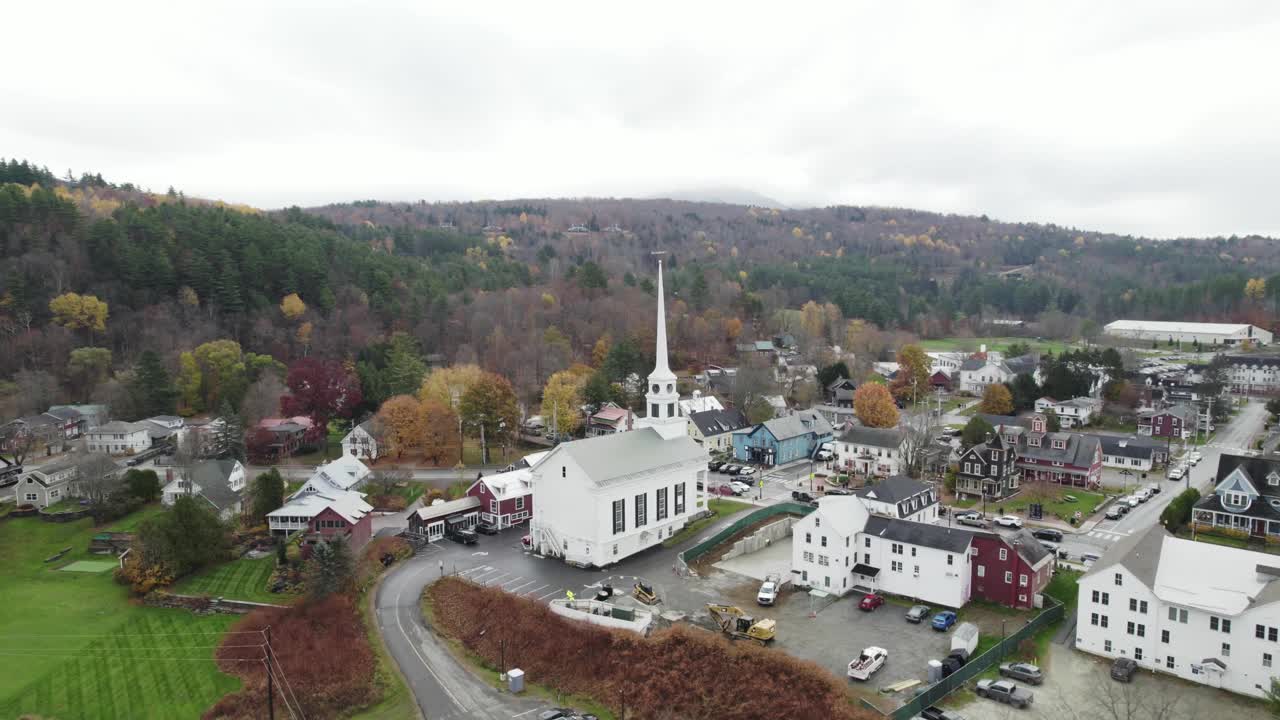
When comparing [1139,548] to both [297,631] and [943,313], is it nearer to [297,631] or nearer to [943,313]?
[297,631]

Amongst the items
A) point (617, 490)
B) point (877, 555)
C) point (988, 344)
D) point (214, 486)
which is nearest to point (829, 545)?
point (877, 555)

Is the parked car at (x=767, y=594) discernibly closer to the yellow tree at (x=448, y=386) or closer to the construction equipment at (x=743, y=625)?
the construction equipment at (x=743, y=625)

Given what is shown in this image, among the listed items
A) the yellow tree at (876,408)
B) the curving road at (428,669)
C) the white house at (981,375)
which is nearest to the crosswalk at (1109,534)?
the yellow tree at (876,408)

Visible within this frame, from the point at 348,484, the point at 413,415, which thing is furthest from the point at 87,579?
the point at 413,415

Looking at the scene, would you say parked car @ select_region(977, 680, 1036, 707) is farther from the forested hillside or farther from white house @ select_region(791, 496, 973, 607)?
the forested hillside

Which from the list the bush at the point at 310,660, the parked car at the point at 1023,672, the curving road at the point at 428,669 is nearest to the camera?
the parked car at the point at 1023,672
